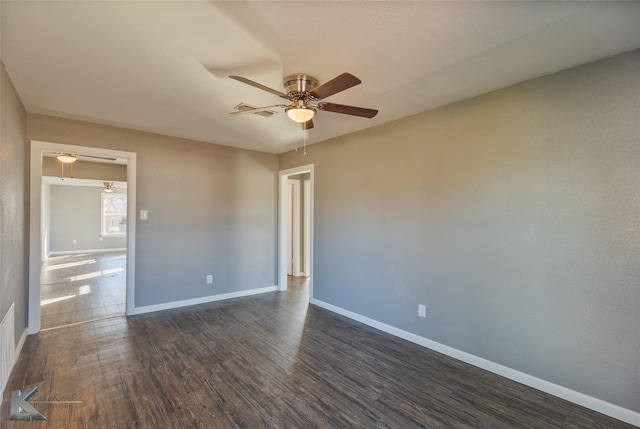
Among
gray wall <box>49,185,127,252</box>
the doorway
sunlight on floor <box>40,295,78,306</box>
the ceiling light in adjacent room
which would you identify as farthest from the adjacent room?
gray wall <box>49,185,127,252</box>

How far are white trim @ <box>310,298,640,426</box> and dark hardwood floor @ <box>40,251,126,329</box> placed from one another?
3818 millimetres

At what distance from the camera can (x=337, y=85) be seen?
1938 mm

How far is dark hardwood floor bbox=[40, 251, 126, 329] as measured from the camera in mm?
3965

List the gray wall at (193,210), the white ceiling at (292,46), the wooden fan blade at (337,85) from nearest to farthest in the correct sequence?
the white ceiling at (292,46) < the wooden fan blade at (337,85) < the gray wall at (193,210)

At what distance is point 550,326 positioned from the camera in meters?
2.29

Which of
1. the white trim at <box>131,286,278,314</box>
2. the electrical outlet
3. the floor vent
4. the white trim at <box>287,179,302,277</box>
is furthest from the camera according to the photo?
the white trim at <box>287,179,302,277</box>

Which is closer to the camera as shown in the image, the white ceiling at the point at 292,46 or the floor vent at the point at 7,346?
the white ceiling at the point at 292,46

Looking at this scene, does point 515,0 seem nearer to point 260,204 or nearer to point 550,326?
point 550,326

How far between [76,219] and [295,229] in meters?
8.72

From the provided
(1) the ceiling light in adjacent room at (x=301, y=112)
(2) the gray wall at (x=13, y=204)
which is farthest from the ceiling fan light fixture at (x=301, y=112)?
(2) the gray wall at (x=13, y=204)

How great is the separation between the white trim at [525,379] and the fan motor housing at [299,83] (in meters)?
2.76

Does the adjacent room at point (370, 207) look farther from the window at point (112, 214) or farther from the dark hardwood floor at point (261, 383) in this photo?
the window at point (112, 214)

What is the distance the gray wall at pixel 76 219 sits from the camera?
385 inches

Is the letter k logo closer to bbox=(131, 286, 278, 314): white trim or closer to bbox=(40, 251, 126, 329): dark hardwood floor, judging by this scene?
bbox=(40, 251, 126, 329): dark hardwood floor
